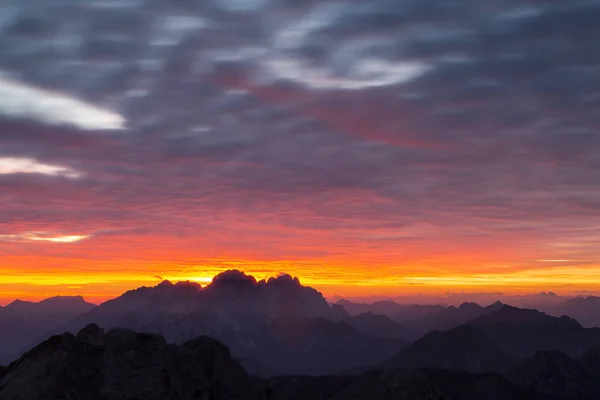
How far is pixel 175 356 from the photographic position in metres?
186

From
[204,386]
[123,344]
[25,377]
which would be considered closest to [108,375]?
[123,344]

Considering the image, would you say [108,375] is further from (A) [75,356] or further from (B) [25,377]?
(B) [25,377]

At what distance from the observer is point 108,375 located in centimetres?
16600

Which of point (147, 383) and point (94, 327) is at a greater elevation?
point (94, 327)

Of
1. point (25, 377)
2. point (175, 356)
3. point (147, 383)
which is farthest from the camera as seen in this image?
point (175, 356)

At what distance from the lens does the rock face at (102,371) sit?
154 meters

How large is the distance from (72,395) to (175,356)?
3676 cm

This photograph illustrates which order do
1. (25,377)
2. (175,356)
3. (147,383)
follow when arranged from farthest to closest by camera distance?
1. (175,356)
2. (147,383)
3. (25,377)

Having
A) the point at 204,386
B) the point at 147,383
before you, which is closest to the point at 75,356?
the point at 147,383

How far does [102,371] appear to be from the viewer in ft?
550

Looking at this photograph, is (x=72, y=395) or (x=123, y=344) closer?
(x=72, y=395)

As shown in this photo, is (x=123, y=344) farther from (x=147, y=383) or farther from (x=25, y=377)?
(x=25, y=377)

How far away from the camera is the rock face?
153538 mm

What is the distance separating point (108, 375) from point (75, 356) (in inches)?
413
